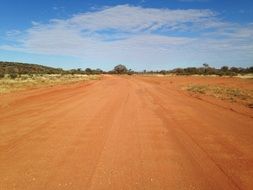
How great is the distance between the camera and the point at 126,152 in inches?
279

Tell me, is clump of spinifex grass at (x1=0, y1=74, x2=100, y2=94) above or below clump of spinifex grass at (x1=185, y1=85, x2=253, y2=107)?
below

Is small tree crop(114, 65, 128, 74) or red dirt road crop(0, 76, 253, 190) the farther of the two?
small tree crop(114, 65, 128, 74)

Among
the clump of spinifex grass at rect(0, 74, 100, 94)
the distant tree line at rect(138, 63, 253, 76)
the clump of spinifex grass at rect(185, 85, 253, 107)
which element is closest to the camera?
the clump of spinifex grass at rect(185, 85, 253, 107)

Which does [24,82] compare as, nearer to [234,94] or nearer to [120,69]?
[234,94]

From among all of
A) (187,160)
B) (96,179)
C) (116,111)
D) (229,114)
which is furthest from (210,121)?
(96,179)

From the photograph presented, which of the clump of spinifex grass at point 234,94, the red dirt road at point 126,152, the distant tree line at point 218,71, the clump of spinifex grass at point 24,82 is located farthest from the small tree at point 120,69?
the red dirt road at point 126,152

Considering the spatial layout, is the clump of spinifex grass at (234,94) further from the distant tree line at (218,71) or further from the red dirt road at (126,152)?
the distant tree line at (218,71)

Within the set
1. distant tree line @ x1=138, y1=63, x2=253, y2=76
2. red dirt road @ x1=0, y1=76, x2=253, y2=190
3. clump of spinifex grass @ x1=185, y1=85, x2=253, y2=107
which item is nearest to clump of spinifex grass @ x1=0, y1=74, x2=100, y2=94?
clump of spinifex grass @ x1=185, y1=85, x2=253, y2=107

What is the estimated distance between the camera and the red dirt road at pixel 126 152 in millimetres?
5438

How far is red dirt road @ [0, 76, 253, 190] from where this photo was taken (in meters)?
5.44

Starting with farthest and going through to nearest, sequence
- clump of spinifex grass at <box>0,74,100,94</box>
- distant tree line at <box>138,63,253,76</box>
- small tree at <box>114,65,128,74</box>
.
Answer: small tree at <box>114,65,128,74</box> → distant tree line at <box>138,63,253,76</box> → clump of spinifex grass at <box>0,74,100,94</box>

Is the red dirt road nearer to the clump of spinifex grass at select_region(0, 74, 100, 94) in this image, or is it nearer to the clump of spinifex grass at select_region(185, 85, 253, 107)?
the clump of spinifex grass at select_region(185, 85, 253, 107)

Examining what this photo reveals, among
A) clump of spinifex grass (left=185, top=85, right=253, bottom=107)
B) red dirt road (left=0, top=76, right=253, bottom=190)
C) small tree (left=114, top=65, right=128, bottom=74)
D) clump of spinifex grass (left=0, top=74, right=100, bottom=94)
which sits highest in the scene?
red dirt road (left=0, top=76, right=253, bottom=190)

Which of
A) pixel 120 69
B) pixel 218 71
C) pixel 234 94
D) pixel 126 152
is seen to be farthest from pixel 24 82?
pixel 120 69
